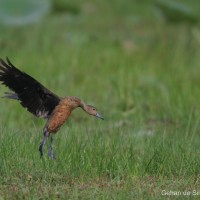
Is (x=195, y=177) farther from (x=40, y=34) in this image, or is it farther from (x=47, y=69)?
(x=40, y=34)

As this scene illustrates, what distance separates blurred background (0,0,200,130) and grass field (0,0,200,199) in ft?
0.06

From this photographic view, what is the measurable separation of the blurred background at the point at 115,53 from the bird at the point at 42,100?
5.67 ft

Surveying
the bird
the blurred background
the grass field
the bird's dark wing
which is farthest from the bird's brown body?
the blurred background

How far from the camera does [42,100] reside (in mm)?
5543

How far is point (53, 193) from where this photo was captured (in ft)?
16.3

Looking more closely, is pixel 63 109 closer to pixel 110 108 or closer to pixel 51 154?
pixel 51 154

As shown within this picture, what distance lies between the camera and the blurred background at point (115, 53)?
8398 mm

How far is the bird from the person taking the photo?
5.37 metres

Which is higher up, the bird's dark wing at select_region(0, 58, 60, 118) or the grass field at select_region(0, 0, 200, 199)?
the bird's dark wing at select_region(0, 58, 60, 118)

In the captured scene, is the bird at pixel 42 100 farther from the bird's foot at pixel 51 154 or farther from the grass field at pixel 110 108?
the grass field at pixel 110 108

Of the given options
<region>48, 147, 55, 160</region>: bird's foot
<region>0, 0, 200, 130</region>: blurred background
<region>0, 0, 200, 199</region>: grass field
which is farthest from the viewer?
<region>0, 0, 200, 130</region>: blurred background

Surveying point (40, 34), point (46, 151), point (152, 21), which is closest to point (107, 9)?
point (152, 21)

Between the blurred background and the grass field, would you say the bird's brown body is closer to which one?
the grass field

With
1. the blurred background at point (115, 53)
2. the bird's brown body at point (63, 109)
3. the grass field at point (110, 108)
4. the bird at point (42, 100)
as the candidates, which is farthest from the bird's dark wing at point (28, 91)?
the blurred background at point (115, 53)
